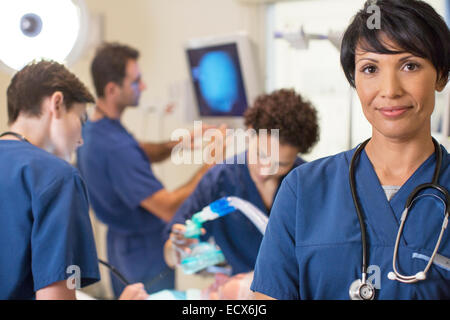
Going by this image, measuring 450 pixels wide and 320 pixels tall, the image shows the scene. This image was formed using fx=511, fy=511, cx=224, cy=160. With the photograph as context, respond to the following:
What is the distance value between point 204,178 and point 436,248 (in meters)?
0.72

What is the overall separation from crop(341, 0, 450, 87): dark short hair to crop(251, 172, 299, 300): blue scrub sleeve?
244mm

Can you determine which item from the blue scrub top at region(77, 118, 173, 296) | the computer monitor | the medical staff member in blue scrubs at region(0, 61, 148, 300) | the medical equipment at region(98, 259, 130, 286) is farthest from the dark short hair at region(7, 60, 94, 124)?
the computer monitor

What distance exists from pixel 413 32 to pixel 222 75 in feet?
3.72

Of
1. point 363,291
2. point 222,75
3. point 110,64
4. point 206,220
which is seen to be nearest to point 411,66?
point 363,291

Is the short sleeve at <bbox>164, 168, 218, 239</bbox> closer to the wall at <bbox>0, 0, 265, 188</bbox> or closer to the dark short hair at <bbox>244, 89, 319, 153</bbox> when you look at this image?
the dark short hair at <bbox>244, 89, 319, 153</bbox>

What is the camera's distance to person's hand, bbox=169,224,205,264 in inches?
50.0

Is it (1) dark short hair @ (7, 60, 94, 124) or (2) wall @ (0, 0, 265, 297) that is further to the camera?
(2) wall @ (0, 0, 265, 297)

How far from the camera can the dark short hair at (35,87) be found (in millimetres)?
888

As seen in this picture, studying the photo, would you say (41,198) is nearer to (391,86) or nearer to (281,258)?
Answer: (281,258)

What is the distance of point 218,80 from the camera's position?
1789 mm

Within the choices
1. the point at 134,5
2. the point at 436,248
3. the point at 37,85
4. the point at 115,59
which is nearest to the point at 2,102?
the point at 37,85

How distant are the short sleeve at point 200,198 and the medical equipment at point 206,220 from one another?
0.02 meters

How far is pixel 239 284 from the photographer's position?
1080mm
